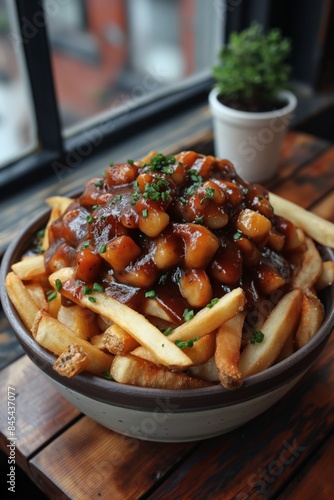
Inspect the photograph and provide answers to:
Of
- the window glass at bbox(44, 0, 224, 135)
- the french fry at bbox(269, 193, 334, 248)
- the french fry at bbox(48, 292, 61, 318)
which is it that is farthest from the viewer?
the window glass at bbox(44, 0, 224, 135)

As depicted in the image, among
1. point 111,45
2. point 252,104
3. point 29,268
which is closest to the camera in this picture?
point 29,268

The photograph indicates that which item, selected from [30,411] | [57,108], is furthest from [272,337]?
[57,108]

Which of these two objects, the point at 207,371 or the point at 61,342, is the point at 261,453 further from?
the point at 61,342

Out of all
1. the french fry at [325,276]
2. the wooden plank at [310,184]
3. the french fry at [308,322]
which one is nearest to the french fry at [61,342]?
the french fry at [308,322]

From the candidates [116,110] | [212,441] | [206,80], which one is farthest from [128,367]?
[206,80]

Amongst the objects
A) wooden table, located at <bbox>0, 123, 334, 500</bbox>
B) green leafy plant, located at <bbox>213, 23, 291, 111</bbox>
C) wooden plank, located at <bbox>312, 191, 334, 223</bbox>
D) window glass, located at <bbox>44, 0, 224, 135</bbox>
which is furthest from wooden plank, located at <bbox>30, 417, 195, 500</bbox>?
window glass, located at <bbox>44, 0, 224, 135</bbox>

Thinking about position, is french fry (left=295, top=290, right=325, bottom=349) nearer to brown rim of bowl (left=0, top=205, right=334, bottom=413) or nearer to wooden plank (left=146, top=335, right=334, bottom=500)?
brown rim of bowl (left=0, top=205, right=334, bottom=413)
